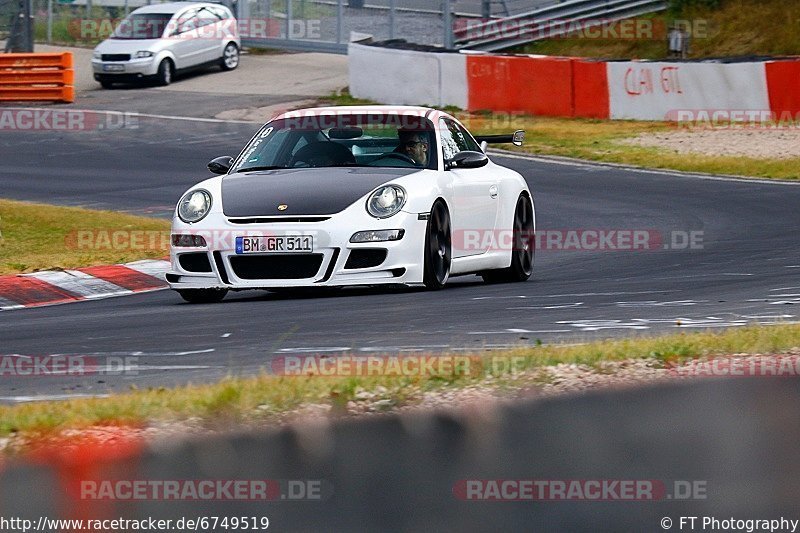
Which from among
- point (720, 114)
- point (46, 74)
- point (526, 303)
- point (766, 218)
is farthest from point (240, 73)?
point (526, 303)

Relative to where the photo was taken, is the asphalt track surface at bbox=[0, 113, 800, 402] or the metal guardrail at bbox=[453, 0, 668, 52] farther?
the metal guardrail at bbox=[453, 0, 668, 52]

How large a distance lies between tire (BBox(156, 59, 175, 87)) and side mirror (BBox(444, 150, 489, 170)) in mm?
24531

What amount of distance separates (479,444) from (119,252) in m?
9.74

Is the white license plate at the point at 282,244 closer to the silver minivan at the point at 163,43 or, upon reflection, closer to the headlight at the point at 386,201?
the headlight at the point at 386,201

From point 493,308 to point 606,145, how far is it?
52.7 feet

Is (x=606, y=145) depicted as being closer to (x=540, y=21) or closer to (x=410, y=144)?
(x=540, y=21)

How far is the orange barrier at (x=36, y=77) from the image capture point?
104 feet

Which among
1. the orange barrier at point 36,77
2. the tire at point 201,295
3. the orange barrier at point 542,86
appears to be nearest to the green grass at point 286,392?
the tire at point 201,295

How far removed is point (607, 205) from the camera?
736 inches

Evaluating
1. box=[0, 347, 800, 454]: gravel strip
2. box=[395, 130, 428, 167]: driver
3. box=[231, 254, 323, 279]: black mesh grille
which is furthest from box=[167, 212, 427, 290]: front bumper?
box=[0, 347, 800, 454]: gravel strip

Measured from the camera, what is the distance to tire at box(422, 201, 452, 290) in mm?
10250

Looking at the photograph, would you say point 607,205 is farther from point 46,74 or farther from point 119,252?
point 46,74

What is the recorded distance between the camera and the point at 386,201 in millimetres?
10102

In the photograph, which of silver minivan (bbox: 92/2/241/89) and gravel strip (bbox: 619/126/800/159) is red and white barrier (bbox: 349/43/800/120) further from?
silver minivan (bbox: 92/2/241/89)
